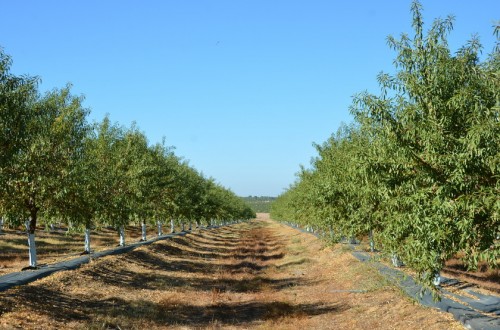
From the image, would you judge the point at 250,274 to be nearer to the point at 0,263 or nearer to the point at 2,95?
the point at 0,263

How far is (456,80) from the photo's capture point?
12789mm

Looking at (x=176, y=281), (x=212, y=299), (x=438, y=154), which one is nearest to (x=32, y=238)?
(x=176, y=281)

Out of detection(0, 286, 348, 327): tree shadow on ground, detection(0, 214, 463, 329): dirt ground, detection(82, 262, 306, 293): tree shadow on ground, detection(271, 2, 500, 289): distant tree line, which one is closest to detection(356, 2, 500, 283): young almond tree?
detection(271, 2, 500, 289): distant tree line

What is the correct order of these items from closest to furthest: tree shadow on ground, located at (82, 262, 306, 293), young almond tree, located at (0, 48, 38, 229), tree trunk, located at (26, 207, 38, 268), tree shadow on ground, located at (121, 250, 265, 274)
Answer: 1. young almond tree, located at (0, 48, 38, 229)
2. tree trunk, located at (26, 207, 38, 268)
3. tree shadow on ground, located at (82, 262, 306, 293)
4. tree shadow on ground, located at (121, 250, 265, 274)

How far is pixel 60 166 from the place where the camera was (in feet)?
82.9

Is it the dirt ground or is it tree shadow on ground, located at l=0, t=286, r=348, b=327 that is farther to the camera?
tree shadow on ground, located at l=0, t=286, r=348, b=327

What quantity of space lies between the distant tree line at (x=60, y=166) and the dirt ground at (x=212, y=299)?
3924mm

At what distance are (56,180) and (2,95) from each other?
8.38m

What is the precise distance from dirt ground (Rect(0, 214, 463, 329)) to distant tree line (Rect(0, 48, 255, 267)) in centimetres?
392

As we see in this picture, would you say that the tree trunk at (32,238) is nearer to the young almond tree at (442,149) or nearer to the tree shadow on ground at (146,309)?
the tree shadow on ground at (146,309)

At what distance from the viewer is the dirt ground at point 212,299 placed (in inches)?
746

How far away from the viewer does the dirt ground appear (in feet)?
62.1

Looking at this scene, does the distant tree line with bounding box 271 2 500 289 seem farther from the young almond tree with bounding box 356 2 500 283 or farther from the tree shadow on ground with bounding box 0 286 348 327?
the tree shadow on ground with bounding box 0 286 348 327

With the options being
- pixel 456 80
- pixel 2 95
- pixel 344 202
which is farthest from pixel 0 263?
pixel 456 80
